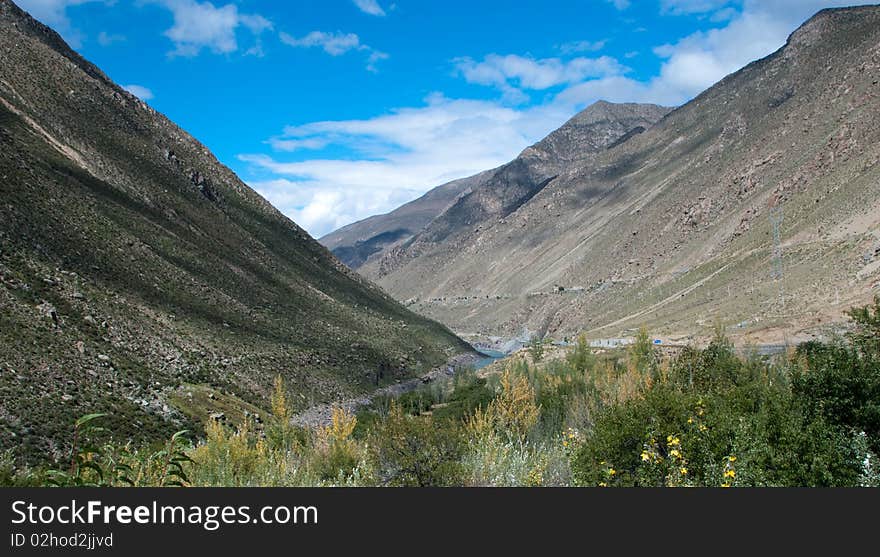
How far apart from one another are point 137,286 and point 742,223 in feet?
317

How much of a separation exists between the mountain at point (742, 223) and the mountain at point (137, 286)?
142 ft

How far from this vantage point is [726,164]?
137 meters

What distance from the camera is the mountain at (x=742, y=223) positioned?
78.1 meters

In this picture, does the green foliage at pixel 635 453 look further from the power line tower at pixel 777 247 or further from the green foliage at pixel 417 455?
the power line tower at pixel 777 247

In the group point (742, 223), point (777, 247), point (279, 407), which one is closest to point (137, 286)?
point (279, 407)

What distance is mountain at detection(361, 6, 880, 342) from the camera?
78062 mm

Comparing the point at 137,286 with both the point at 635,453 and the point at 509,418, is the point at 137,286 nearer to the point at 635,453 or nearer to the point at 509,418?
the point at 509,418

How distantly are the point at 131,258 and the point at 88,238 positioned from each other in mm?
4462

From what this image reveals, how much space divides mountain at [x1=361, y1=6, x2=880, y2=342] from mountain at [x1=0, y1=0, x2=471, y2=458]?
43393mm

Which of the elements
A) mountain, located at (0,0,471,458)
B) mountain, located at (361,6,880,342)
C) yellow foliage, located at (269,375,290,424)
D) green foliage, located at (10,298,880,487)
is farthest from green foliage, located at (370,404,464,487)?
mountain, located at (361,6,880,342)

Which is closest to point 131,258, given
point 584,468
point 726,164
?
point 584,468

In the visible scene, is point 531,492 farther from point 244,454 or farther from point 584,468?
point 244,454

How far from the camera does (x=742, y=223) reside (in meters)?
109

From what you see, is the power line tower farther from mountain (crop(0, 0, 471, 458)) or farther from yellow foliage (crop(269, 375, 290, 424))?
yellow foliage (crop(269, 375, 290, 424))
